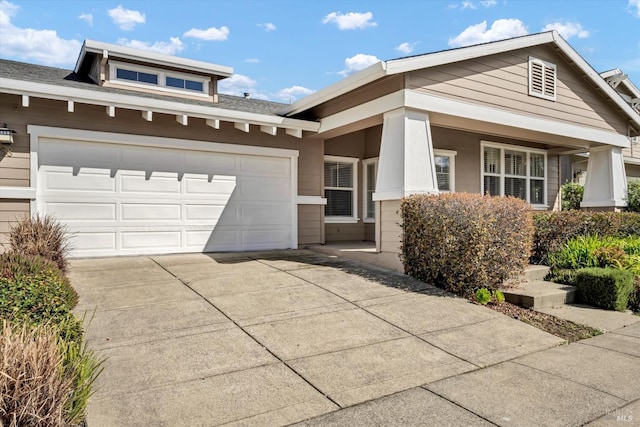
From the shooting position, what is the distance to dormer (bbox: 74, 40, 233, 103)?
9.45 meters

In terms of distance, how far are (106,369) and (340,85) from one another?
6473 mm

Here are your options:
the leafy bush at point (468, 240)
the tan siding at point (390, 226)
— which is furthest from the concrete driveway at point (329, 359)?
the tan siding at point (390, 226)

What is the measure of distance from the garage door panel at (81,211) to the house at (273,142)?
0.07ft

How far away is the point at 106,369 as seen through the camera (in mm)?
3648

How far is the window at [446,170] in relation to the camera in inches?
452

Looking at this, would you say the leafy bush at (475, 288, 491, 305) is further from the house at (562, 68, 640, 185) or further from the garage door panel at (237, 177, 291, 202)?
the house at (562, 68, 640, 185)

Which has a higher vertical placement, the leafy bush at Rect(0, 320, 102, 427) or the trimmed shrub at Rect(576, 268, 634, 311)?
the leafy bush at Rect(0, 320, 102, 427)

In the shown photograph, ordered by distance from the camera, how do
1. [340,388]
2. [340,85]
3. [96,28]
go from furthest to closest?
[96,28]
[340,85]
[340,388]

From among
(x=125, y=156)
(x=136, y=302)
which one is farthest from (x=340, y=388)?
(x=125, y=156)

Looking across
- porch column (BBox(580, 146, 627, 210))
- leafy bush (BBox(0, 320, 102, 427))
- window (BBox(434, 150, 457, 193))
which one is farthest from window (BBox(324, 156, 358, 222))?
leafy bush (BBox(0, 320, 102, 427))

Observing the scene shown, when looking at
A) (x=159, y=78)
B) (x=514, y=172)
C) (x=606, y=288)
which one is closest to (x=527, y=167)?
(x=514, y=172)

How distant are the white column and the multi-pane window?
198 inches

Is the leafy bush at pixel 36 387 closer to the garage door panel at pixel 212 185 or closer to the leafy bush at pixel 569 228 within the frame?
the garage door panel at pixel 212 185

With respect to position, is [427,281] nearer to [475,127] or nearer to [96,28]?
[475,127]
